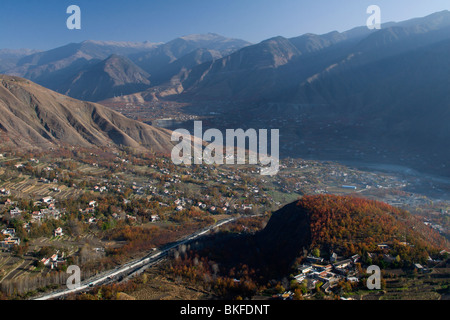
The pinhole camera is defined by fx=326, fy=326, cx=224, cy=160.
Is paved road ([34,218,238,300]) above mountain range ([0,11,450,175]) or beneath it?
beneath

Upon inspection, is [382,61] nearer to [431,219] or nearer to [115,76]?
[431,219]

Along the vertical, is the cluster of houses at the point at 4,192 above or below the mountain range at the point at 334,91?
below

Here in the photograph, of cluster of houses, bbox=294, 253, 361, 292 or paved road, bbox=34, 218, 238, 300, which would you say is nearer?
cluster of houses, bbox=294, 253, 361, 292

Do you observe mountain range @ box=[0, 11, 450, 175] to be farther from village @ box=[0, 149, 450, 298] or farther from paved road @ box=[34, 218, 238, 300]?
paved road @ box=[34, 218, 238, 300]

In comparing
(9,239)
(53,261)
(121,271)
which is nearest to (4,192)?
A: (9,239)

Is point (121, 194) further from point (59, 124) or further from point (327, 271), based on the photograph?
point (327, 271)

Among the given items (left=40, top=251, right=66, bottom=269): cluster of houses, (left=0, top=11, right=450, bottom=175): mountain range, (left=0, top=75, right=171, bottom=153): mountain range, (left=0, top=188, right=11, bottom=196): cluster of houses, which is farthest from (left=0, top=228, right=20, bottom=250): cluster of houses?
(left=0, top=11, right=450, bottom=175): mountain range

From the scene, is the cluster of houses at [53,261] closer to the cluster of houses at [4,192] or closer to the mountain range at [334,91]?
the cluster of houses at [4,192]

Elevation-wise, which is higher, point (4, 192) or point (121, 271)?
point (4, 192)

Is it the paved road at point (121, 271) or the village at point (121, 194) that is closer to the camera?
the paved road at point (121, 271)

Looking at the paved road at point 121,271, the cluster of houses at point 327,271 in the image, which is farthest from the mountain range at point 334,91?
the paved road at point 121,271

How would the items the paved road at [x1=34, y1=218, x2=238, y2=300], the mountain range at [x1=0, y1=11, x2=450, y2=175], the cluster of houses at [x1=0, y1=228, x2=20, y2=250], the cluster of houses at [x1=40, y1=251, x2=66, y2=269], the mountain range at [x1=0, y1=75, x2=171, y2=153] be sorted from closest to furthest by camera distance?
the paved road at [x1=34, y1=218, x2=238, y2=300] → the cluster of houses at [x1=40, y1=251, x2=66, y2=269] → the cluster of houses at [x1=0, y1=228, x2=20, y2=250] → the mountain range at [x1=0, y1=75, x2=171, y2=153] → the mountain range at [x1=0, y1=11, x2=450, y2=175]
